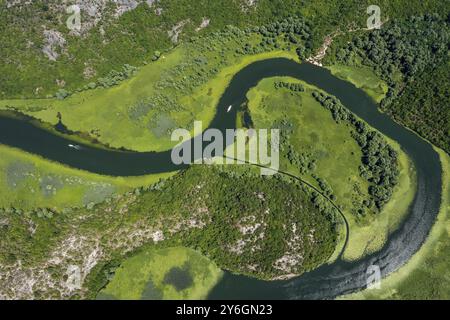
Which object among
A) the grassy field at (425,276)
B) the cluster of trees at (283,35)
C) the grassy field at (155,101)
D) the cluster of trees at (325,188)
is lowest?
the grassy field at (425,276)

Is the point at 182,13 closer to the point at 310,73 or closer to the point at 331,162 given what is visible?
the point at 310,73

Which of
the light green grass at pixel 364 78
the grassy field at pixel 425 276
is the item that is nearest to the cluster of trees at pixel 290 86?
the light green grass at pixel 364 78

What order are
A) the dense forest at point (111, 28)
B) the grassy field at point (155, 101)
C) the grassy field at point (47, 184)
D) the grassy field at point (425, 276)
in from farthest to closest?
the grassy field at point (155, 101), the dense forest at point (111, 28), the grassy field at point (425, 276), the grassy field at point (47, 184)

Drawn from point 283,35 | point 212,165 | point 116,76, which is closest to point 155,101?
point 116,76

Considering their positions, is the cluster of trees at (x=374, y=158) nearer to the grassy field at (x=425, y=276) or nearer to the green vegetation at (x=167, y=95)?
the grassy field at (x=425, y=276)

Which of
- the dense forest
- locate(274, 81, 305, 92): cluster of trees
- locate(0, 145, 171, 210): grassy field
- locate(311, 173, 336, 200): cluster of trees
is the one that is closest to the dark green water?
locate(0, 145, 171, 210): grassy field

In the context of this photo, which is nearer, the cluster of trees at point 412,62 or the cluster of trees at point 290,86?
the cluster of trees at point 412,62
